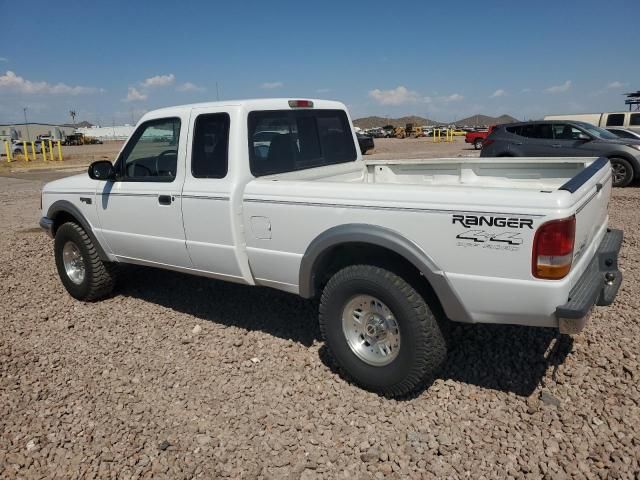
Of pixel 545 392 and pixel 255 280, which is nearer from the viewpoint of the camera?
pixel 545 392

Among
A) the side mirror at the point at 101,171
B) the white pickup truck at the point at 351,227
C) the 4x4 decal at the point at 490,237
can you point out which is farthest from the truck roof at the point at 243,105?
the 4x4 decal at the point at 490,237

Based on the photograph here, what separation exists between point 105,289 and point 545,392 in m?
4.26

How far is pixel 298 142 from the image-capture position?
4438 millimetres

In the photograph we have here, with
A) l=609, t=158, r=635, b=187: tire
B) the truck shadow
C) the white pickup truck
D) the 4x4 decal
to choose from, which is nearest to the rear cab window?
the white pickup truck

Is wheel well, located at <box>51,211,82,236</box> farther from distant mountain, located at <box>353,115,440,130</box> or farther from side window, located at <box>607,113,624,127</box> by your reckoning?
distant mountain, located at <box>353,115,440,130</box>

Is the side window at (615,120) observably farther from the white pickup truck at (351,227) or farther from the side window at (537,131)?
the white pickup truck at (351,227)

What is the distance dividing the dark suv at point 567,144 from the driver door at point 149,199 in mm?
9819

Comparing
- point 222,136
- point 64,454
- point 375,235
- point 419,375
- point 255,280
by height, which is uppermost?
point 222,136

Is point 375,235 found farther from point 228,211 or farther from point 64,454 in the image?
point 64,454

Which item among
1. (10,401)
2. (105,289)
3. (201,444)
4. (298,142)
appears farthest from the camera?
(105,289)

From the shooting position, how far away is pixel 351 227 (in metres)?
3.21

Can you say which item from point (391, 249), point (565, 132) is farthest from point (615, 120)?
point (391, 249)

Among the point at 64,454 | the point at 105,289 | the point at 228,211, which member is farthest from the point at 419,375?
the point at 105,289

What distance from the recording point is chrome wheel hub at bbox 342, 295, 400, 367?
3289 millimetres
